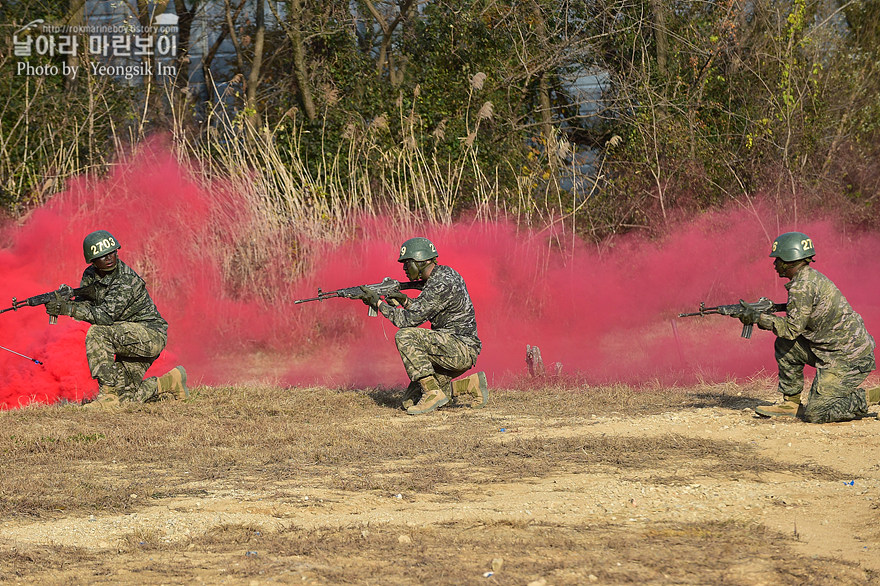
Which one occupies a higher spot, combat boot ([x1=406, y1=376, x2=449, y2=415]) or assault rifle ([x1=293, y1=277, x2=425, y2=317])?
assault rifle ([x1=293, y1=277, x2=425, y2=317])

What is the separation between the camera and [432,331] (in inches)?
376

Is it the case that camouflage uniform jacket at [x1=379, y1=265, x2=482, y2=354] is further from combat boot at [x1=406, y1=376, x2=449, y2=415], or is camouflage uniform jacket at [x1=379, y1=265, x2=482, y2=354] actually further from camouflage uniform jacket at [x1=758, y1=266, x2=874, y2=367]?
camouflage uniform jacket at [x1=758, y1=266, x2=874, y2=367]

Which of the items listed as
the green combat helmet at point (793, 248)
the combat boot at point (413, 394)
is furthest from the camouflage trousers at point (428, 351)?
the green combat helmet at point (793, 248)

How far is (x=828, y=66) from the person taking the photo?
16.5m

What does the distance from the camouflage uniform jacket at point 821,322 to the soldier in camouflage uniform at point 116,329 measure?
550 centimetres

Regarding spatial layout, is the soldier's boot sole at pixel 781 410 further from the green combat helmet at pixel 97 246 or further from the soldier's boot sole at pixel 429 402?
the green combat helmet at pixel 97 246

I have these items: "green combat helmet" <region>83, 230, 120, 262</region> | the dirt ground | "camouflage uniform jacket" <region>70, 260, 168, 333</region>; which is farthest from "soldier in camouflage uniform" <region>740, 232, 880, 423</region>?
"green combat helmet" <region>83, 230, 120, 262</region>

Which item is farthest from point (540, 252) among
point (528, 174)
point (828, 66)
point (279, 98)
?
point (279, 98)

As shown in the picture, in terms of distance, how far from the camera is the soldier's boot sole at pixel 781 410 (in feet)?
27.3

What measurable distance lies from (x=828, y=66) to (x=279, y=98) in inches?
370

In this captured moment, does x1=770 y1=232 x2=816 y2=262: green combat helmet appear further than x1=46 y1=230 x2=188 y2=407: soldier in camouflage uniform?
No

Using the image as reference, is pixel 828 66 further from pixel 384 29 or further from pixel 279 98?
pixel 279 98

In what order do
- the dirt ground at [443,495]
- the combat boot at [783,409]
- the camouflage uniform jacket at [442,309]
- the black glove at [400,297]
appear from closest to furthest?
the dirt ground at [443,495] → the combat boot at [783,409] → the camouflage uniform jacket at [442,309] → the black glove at [400,297]

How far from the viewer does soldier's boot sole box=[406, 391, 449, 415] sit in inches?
368
